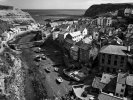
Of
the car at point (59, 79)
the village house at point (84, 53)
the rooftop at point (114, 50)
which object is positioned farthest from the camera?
the village house at point (84, 53)

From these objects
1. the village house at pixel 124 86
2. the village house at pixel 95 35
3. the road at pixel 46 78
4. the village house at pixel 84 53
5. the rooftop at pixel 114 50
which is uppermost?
the village house at pixel 95 35

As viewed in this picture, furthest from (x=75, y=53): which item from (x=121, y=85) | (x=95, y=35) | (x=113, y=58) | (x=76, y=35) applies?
(x=95, y=35)

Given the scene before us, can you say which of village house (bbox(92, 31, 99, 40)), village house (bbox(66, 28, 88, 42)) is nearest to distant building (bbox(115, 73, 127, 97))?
village house (bbox(66, 28, 88, 42))

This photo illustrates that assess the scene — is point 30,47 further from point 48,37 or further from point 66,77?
point 66,77

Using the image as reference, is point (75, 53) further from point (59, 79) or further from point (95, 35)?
point (95, 35)

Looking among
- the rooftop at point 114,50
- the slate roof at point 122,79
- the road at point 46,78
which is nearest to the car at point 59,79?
the road at point 46,78

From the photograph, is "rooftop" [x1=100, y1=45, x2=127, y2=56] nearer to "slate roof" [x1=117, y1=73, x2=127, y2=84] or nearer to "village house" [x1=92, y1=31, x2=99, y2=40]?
"slate roof" [x1=117, y1=73, x2=127, y2=84]

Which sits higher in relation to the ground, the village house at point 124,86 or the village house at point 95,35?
the village house at point 95,35

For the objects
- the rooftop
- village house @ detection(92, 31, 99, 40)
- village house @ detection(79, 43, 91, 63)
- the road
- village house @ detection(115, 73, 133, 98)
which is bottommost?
the road

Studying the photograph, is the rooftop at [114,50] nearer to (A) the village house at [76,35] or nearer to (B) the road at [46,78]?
(B) the road at [46,78]
